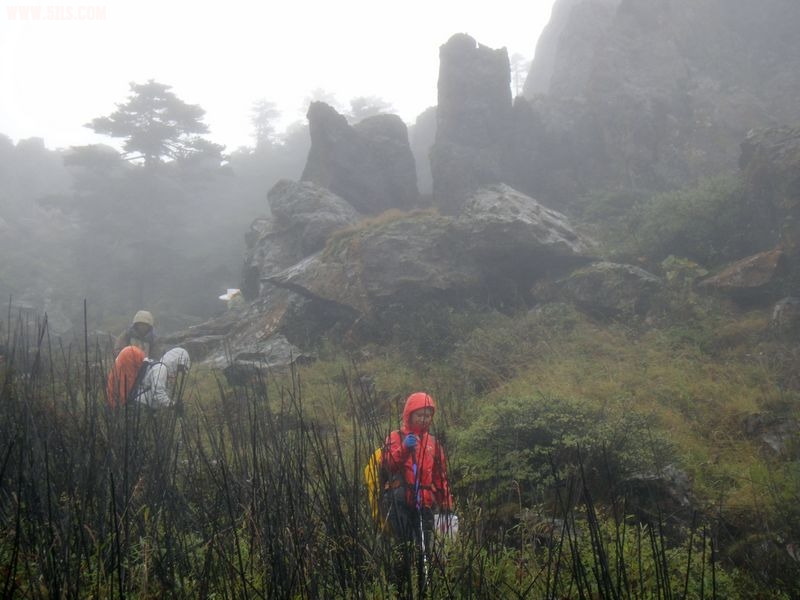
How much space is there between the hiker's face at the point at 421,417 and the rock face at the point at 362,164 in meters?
14.8

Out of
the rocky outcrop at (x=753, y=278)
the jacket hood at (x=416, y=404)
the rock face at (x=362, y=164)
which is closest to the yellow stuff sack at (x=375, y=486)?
the jacket hood at (x=416, y=404)

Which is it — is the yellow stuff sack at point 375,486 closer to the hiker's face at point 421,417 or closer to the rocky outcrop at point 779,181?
→ the hiker's face at point 421,417

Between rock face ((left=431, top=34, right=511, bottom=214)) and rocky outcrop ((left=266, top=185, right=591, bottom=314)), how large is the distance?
357 cm

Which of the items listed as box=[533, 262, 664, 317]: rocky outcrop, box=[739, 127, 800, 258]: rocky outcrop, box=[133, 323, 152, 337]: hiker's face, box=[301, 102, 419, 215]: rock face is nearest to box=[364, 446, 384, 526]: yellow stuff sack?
box=[133, 323, 152, 337]: hiker's face

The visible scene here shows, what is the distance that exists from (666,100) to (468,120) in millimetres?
6524

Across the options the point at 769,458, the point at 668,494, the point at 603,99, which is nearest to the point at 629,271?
the point at 769,458

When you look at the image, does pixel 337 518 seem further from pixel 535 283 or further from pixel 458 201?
pixel 458 201

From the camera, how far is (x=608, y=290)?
1121 cm

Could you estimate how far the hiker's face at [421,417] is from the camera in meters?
3.88

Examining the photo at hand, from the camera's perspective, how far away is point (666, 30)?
19.9 m

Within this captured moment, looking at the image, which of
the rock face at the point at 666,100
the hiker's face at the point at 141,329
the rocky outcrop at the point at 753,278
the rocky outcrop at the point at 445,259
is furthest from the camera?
the rock face at the point at 666,100

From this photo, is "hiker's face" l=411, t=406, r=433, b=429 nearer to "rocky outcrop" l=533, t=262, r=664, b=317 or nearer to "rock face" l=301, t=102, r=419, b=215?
"rocky outcrop" l=533, t=262, r=664, b=317

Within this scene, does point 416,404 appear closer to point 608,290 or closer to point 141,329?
point 141,329

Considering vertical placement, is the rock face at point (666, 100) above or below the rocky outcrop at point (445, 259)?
above
